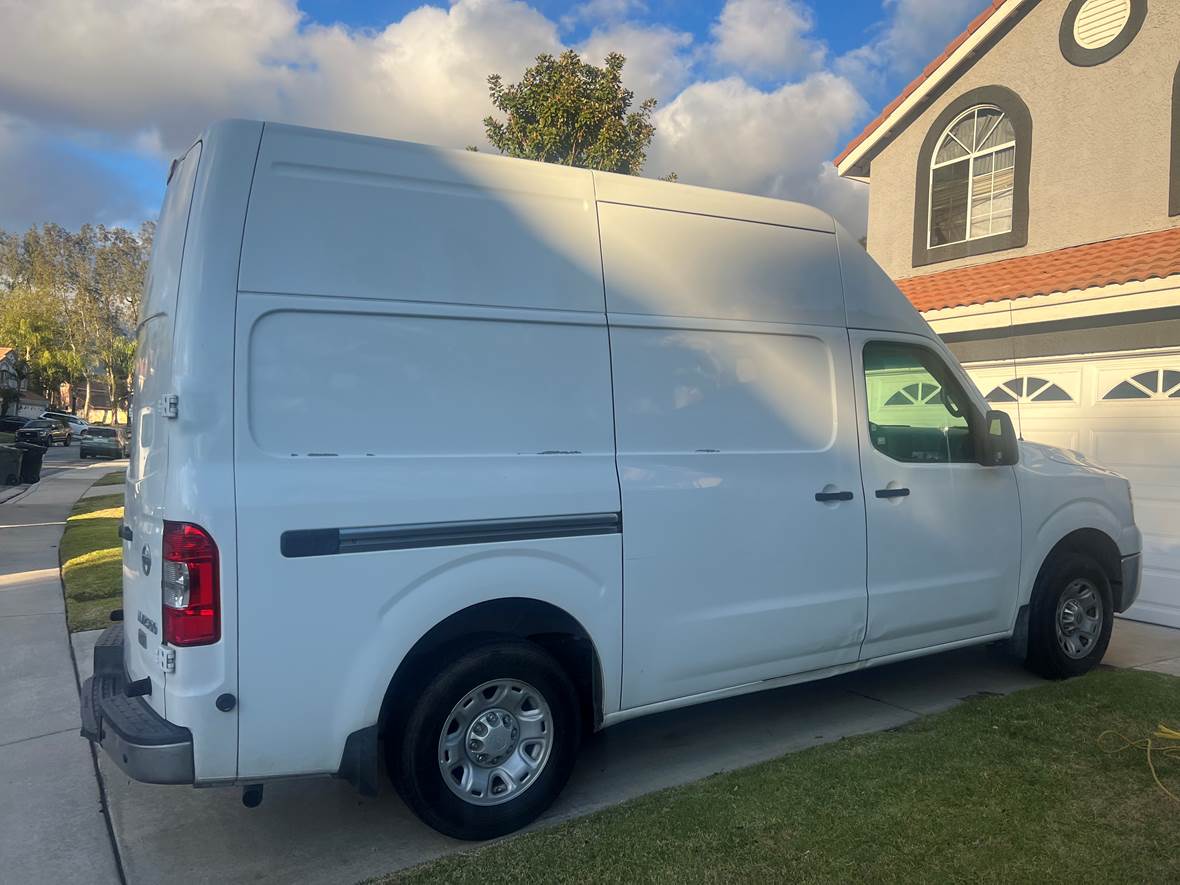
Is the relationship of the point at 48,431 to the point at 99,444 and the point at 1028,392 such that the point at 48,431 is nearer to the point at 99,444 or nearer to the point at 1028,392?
the point at 99,444

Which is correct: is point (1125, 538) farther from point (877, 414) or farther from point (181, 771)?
point (181, 771)

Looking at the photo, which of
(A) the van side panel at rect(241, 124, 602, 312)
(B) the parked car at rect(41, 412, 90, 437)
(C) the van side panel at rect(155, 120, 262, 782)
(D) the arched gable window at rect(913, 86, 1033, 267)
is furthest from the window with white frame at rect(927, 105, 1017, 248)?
(B) the parked car at rect(41, 412, 90, 437)

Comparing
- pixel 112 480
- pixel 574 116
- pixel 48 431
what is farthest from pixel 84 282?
pixel 574 116

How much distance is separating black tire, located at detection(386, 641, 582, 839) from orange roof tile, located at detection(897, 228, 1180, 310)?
661 centimetres

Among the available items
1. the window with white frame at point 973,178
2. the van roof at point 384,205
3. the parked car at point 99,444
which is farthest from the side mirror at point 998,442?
the parked car at point 99,444

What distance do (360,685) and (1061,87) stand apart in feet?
35.2

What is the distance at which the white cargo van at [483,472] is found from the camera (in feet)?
10.2

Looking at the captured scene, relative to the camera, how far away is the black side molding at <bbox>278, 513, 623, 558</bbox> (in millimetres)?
3133

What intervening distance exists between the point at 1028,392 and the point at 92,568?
32.3 feet

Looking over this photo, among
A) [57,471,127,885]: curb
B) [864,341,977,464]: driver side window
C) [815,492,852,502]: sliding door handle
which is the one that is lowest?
[57,471,127,885]: curb

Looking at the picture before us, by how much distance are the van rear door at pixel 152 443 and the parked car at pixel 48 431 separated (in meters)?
34.4

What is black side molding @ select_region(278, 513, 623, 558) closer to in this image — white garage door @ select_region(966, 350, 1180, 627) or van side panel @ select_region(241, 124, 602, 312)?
van side panel @ select_region(241, 124, 602, 312)

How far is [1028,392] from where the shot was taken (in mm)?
8836

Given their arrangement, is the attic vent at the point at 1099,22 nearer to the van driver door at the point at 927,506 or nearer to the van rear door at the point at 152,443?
the van driver door at the point at 927,506
